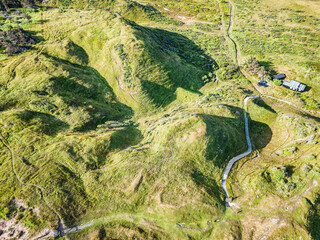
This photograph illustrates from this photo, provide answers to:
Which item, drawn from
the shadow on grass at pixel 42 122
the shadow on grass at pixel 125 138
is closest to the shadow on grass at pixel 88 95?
→ the shadow on grass at pixel 42 122

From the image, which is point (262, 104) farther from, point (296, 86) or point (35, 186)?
point (35, 186)

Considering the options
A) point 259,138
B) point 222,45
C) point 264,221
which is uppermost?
point 222,45

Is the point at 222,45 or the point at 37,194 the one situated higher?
the point at 222,45

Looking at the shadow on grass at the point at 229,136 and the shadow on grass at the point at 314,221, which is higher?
the shadow on grass at the point at 229,136

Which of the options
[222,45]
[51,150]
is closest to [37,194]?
[51,150]

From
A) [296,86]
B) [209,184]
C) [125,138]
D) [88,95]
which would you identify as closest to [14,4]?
[88,95]

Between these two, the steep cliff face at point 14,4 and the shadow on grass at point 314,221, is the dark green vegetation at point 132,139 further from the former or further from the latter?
the steep cliff face at point 14,4

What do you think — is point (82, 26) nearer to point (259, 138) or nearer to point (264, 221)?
point (259, 138)

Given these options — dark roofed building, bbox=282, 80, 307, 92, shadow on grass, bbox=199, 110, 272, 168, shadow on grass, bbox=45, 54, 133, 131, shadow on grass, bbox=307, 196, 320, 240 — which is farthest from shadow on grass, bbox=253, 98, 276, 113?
shadow on grass, bbox=45, 54, 133, 131
